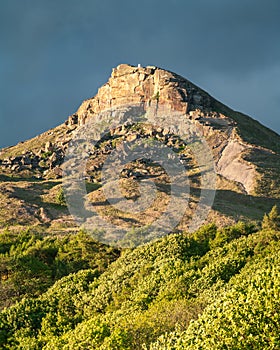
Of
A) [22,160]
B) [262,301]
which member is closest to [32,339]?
[262,301]

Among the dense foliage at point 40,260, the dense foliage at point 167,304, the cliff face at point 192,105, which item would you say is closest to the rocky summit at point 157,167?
the cliff face at point 192,105

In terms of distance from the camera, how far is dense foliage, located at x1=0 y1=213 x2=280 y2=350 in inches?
802

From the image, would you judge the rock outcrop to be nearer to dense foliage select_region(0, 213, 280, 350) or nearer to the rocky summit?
the rocky summit

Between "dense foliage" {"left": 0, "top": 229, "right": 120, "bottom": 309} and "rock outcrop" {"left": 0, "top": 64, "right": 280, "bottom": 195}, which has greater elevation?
"rock outcrop" {"left": 0, "top": 64, "right": 280, "bottom": 195}

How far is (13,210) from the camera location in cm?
11969

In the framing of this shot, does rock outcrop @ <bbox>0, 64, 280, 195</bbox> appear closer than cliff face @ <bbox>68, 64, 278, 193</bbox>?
Yes

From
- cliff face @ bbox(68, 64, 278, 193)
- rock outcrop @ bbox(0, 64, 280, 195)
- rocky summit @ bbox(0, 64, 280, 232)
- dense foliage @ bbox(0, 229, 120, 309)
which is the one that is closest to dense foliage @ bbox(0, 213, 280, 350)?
dense foliage @ bbox(0, 229, 120, 309)

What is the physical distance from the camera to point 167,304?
33.2 metres

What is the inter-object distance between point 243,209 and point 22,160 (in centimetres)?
9004

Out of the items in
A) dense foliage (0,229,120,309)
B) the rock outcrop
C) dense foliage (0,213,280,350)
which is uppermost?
the rock outcrop

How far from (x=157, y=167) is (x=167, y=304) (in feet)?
366

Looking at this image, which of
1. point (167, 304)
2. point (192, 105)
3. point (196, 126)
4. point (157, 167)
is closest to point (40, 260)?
point (167, 304)

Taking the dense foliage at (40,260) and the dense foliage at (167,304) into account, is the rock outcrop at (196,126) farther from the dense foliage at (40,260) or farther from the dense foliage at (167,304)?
the dense foliage at (167,304)

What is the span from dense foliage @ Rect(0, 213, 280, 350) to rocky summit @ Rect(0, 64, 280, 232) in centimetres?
5070
